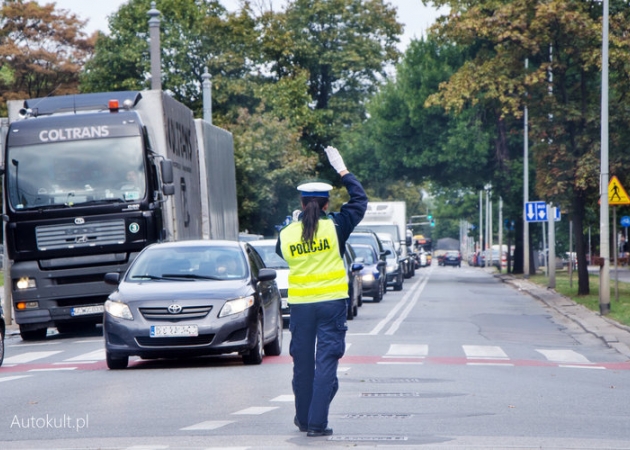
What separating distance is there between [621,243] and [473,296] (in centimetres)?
6435

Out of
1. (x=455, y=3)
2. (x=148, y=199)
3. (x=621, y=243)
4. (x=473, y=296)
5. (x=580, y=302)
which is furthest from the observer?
(x=621, y=243)

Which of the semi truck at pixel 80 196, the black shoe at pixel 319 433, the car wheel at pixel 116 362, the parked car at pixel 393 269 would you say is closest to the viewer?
the black shoe at pixel 319 433

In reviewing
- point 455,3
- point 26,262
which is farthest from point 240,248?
point 455,3

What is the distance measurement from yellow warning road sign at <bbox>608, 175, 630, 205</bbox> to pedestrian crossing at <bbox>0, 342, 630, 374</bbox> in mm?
10348

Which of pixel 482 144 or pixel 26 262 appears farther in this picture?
pixel 482 144

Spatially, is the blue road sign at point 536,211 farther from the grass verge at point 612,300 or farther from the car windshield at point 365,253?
the car windshield at point 365,253

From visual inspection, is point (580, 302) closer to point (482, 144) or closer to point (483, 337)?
point (483, 337)

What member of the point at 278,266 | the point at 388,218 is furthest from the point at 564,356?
the point at 388,218

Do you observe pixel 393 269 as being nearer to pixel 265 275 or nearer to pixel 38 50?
pixel 38 50

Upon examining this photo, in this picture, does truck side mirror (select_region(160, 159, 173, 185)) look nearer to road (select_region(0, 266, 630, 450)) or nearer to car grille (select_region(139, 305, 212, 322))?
road (select_region(0, 266, 630, 450))

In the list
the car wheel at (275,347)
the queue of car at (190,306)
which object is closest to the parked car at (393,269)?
the car wheel at (275,347)

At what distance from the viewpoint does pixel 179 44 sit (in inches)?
2468

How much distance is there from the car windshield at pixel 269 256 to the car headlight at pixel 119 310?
932 centimetres

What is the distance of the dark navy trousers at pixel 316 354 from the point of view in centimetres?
902
